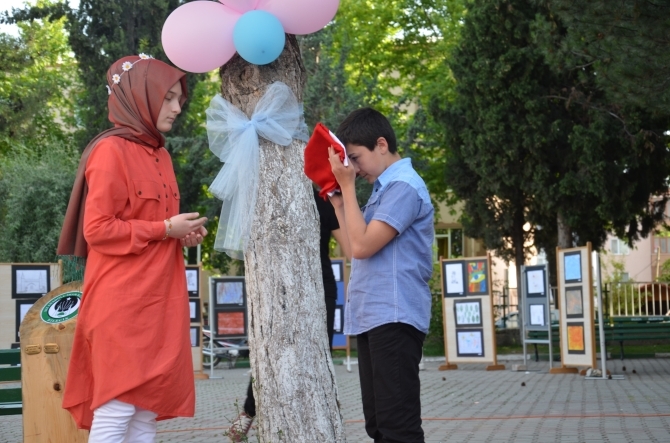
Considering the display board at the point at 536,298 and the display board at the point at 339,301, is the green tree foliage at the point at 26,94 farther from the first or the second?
the display board at the point at 536,298

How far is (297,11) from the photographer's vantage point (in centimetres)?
529

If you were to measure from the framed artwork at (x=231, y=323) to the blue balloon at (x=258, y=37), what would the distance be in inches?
450

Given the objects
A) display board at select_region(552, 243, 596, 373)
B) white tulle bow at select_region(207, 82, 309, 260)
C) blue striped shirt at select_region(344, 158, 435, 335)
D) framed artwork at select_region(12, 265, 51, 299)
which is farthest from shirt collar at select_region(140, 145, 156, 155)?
display board at select_region(552, 243, 596, 373)

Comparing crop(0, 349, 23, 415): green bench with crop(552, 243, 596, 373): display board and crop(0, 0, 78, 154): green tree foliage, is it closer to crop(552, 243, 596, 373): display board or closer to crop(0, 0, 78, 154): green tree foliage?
crop(552, 243, 596, 373): display board

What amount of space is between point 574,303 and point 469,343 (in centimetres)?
254

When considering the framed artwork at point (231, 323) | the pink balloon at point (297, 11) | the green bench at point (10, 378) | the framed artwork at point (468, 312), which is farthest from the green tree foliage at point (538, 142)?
the green bench at point (10, 378)

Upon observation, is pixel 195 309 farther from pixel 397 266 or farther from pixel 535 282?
pixel 397 266

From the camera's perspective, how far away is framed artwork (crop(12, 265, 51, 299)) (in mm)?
13242

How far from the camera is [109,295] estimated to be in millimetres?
4184

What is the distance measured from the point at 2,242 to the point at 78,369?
60.7ft

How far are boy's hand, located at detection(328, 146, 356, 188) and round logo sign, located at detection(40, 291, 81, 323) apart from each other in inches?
74.6

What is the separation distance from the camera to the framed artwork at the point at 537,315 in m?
15.6

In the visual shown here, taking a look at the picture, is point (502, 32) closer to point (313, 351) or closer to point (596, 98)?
point (596, 98)

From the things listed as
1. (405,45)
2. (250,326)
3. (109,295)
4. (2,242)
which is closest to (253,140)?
(250,326)
